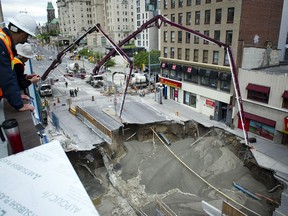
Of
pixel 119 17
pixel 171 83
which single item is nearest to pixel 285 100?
pixel 171 83

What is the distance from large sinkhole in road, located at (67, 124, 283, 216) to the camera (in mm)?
18172

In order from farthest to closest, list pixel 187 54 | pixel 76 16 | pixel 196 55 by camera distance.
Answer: pixel 76 16
pixel 187 54
pixel 196 55

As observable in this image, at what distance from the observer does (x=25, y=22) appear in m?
5.61

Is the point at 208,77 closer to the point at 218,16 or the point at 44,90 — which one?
the point at 218,16

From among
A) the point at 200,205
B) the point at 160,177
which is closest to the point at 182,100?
the point at 160,177

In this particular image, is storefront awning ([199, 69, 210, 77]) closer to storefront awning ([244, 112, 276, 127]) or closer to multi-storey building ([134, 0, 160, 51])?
storefront awning ([244, 112, 276, 127])

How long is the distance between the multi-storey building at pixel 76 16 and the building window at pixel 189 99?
85.6m

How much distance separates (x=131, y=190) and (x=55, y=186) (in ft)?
58.4

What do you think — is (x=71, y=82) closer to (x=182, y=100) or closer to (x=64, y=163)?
(x=182, y=100)

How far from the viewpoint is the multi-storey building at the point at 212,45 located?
88.9 feet

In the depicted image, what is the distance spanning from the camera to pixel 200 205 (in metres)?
17.7

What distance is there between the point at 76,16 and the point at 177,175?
10616 centimetres

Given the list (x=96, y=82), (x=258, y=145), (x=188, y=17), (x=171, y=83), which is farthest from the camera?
(x=96, y=82)

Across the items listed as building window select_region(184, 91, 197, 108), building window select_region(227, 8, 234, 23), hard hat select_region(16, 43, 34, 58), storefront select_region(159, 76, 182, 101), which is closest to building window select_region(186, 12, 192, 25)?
building window select_region(227, 8, 234, 23)
